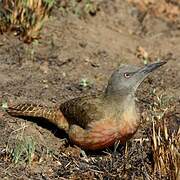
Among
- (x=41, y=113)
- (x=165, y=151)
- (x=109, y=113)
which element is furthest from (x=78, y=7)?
(x=165, y=151)

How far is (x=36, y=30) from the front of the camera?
9328mm

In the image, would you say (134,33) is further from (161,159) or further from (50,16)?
(161,159)

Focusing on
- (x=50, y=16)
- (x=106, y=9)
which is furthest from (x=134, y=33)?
(x=50, y=16)

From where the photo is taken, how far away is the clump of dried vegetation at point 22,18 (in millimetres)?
9195

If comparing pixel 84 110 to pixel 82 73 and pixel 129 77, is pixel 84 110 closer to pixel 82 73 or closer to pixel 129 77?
pixel 129 77

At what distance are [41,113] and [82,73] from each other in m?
1.54

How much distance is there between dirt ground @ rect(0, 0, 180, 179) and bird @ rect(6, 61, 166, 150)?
158 millimetres

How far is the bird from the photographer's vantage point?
6.82 metres

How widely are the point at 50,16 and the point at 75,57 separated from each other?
1.03 m

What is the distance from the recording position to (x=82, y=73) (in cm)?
895

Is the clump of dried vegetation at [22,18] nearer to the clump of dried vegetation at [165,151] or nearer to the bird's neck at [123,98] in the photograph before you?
the bird's neck at [123,98]

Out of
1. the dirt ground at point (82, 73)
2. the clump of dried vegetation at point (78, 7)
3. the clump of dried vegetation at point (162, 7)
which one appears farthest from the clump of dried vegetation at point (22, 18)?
the clump of dried vegetation at point (162, 7)

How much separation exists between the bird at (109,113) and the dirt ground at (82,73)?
158mm

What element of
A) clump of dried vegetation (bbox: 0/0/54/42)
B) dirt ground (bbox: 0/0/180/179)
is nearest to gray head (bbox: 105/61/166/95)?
dirt ground (bbox: 0/0/180/179)
